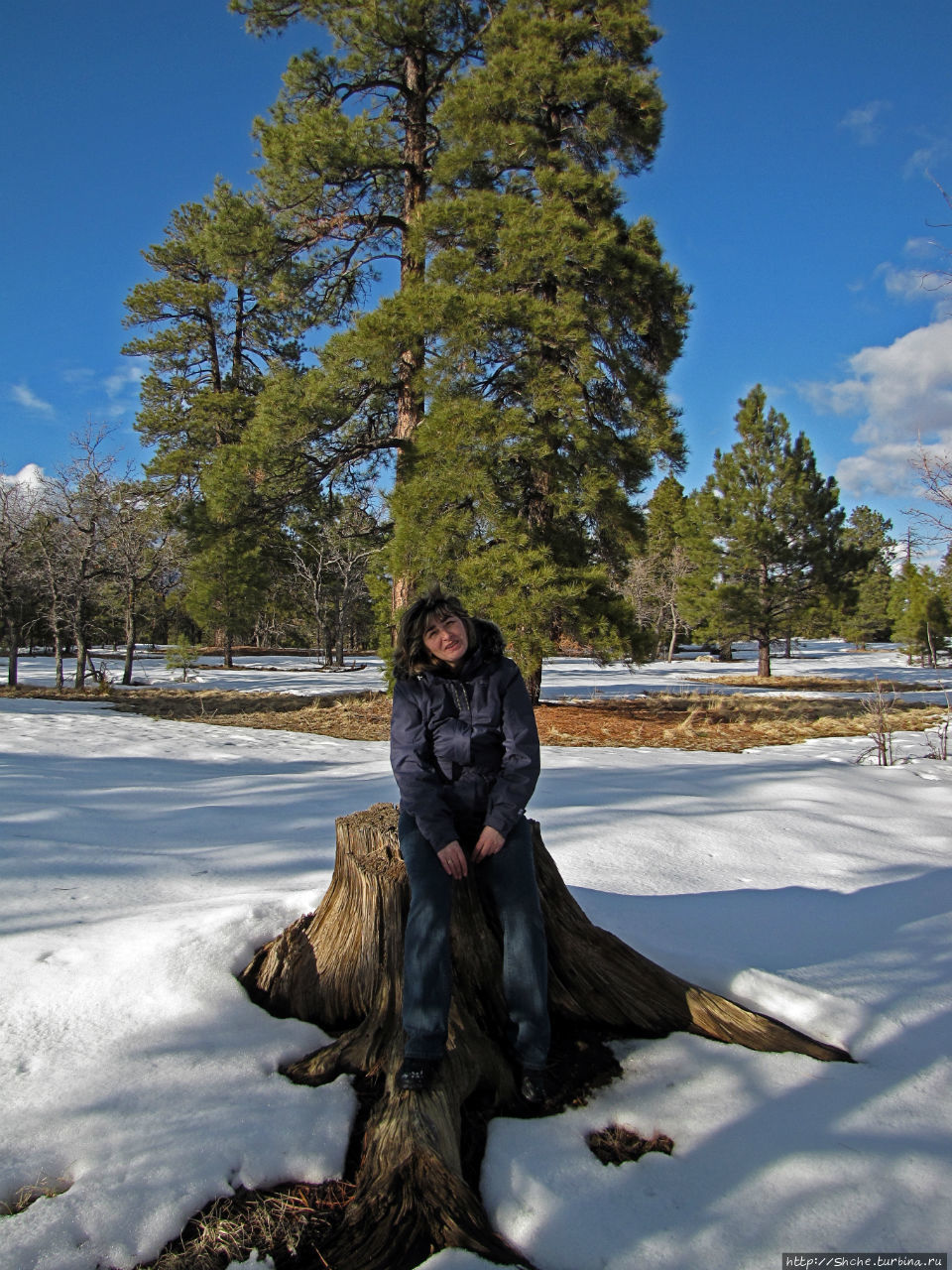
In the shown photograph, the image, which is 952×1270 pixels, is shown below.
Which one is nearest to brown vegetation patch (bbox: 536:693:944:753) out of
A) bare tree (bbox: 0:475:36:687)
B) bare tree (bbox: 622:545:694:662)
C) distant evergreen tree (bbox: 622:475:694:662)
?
bare tree (bbox: 0:475:36:687)

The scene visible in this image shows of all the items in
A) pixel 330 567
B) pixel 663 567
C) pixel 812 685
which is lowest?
pixel 812 685

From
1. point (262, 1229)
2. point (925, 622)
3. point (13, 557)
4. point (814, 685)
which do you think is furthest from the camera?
point (925, 622)

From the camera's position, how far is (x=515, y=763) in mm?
2324

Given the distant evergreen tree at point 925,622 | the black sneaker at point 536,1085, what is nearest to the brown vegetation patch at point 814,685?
the distant evergreen tree at point 925,622

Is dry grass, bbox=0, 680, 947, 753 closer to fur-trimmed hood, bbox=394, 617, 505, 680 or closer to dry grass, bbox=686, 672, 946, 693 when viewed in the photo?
dry grass, bbox=686, 672, 946, 693

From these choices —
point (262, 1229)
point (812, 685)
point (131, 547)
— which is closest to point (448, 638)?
point (262, 1229)


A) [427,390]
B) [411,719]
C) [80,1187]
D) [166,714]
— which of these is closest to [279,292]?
[427,390]

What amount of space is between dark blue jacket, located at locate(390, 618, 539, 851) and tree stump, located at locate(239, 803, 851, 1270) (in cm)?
24

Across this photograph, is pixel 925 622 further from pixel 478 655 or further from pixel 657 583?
pixel 478 655

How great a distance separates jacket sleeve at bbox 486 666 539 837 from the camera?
223cm

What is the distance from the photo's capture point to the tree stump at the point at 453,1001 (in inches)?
73.8

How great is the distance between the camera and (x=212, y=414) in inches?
796

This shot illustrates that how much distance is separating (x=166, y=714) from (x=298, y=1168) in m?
10.4

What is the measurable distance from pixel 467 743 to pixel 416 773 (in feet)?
0.63
